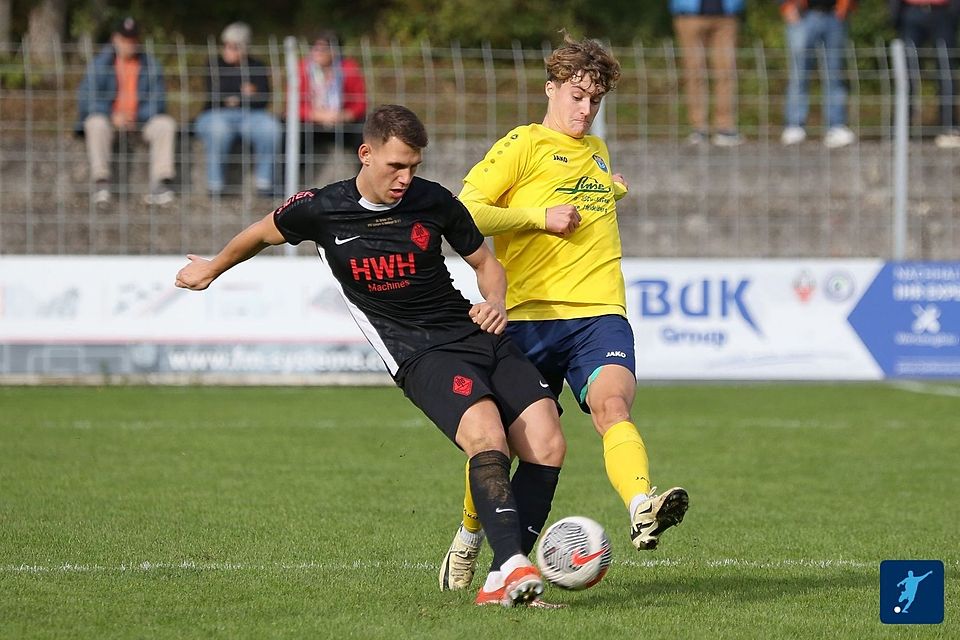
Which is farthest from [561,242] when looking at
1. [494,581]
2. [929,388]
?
[929,388]

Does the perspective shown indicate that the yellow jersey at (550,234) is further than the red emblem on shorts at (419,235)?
Yes

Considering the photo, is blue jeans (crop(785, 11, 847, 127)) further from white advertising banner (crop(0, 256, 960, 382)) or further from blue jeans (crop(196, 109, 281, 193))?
blue jeans (crop(196, 109, 281, 193))

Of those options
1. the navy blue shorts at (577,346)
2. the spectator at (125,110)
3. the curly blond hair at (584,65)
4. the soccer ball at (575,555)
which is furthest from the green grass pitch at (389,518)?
the spectator at (125,110)

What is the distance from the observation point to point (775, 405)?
13094mm

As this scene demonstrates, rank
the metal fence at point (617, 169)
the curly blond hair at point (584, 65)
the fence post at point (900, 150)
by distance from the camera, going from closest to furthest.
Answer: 1. the curly blond hair at point (584, 65)
2. the fence post at point (900, 150)
3. the metal fence at point (617, 169)

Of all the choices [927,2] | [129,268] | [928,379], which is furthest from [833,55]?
[129,268]

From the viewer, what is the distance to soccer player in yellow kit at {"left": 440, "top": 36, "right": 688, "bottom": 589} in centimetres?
584

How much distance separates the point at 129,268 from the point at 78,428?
3.11 meters

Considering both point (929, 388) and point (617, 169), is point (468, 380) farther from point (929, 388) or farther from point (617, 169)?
point (617, 169)

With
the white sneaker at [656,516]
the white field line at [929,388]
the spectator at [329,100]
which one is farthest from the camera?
the spectator at [329,100]

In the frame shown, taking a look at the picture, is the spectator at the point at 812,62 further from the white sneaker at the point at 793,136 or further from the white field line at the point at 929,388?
the white field line at the point at 929,388

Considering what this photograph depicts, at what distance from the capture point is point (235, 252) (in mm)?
5734

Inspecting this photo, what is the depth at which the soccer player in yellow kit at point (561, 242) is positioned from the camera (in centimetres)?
584

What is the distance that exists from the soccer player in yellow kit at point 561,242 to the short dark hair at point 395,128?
1.69 feet
